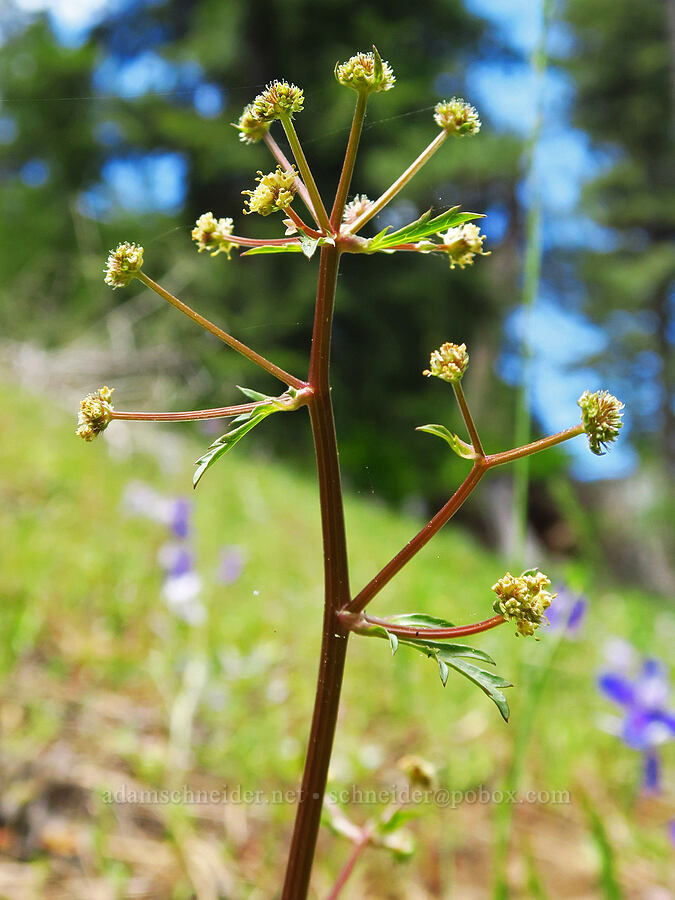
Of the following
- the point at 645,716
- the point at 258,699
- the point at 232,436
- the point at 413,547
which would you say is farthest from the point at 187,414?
the point at 258,699

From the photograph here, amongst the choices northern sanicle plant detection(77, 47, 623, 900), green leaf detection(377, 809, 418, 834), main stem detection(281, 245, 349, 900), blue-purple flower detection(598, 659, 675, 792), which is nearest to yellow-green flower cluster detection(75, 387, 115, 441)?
northern sanicle plant detection(77, 47, 623, 900)

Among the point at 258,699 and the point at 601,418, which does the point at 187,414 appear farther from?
the point at 258,699

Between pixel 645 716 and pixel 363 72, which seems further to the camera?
pixel 645 716

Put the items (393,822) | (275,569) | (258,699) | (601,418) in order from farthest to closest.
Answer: (275,569) < (258,699) < (393,822) < (601,418)

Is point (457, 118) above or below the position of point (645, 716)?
above

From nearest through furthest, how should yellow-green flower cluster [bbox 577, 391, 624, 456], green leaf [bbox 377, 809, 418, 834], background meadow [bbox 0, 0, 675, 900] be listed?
yellow-green flower cluster [bbox 577, 391, 624, 456] → green leaf [bbox 377, 809, 418, 834] → background meadow [bbox 0, 0, 675, 900]

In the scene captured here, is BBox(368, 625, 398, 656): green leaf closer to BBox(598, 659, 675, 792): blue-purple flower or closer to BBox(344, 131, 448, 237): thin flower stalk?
BBox(344, 131, 448, 237): thin flower stalk

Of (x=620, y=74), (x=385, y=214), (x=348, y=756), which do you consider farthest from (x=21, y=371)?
(x=620, y=74)
